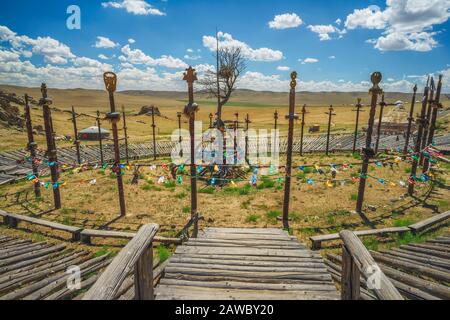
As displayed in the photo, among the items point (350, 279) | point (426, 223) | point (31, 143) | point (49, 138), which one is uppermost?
point (49, 138)

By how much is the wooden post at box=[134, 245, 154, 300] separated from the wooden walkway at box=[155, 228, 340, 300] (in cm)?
71

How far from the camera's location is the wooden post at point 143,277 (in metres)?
3.51

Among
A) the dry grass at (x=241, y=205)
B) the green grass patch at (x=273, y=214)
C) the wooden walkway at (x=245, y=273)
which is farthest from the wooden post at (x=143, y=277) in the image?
the green grass patch at (x=273, y=214)

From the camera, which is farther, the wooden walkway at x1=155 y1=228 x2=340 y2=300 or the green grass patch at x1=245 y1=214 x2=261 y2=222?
the green grass patch at x1=245 y1=214 x2=261 y2=222

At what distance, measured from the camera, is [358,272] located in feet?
10.8

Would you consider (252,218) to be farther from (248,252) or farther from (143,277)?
(143,277)


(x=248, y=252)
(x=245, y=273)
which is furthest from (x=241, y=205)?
(x=245, y=273)

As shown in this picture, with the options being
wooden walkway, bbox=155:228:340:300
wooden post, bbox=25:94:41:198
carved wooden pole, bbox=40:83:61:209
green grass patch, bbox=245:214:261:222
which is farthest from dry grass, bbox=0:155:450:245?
wooden walkway, bbox=155:228:340:300

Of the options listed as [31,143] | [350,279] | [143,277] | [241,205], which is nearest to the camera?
[350,279]

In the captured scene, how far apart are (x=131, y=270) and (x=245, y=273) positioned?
257cm

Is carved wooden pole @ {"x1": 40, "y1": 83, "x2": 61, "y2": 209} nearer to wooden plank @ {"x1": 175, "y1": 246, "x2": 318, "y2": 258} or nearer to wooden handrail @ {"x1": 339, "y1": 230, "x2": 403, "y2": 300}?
wooden plank @ {"x1": 175, "y1": 246, "x2": 318, "y2": 258}

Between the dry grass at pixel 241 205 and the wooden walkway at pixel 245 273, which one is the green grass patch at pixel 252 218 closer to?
the dry grass at pixel 241 205

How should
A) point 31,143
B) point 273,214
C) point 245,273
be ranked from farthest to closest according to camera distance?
point 31,143 < point 273,214 < point 245,273

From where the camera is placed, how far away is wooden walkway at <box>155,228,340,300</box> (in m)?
4.51
